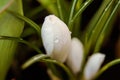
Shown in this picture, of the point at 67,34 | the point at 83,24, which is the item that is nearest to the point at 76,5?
the point at 67,34

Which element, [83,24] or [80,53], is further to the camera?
[83,24]

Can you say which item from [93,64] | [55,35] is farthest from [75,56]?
[55,35]

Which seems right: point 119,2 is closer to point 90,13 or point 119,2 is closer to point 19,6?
point 19,6

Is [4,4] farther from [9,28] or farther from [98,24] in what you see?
[98,24]

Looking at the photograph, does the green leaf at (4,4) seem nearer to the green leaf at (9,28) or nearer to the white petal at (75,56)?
the green leaf at (9,28)

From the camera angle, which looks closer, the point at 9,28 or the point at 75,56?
the point at 9,28

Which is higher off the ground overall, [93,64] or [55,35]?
[55,35]

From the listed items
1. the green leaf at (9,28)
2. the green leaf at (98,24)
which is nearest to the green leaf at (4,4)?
the green leaf at (9,28)
